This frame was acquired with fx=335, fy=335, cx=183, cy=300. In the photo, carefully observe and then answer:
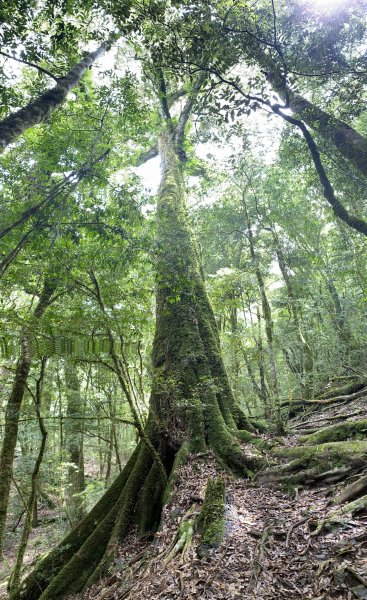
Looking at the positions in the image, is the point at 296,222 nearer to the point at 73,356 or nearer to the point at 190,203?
the point at 190,203

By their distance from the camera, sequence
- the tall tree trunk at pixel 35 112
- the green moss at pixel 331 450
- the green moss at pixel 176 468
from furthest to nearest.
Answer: the green moss at pixel 176 468 → the green moss at pixel 331 450 → the tall tree trunk at pixel 35 112

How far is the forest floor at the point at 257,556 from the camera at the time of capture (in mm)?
2596

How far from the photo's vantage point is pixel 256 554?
3105 mm

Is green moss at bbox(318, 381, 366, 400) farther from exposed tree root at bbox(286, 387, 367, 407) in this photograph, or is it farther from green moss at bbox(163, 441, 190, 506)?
green moss at bbox(163, 441, 190, 506)

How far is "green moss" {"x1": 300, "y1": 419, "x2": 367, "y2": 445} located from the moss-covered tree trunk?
1264 millimetres

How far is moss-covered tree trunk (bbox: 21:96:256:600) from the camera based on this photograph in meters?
4.96

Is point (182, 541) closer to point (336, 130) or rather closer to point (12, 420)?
point (12, 420)

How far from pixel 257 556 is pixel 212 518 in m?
0.87

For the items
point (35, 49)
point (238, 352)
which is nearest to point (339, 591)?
point (35, 49)

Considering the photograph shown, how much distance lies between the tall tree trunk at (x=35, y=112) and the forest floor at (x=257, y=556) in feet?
15.8

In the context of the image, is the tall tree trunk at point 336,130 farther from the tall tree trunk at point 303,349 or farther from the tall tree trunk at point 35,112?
the tall tree trunk at point 303,349

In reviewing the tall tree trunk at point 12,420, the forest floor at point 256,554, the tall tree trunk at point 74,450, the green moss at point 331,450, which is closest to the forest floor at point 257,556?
the forest floor at point 256,554

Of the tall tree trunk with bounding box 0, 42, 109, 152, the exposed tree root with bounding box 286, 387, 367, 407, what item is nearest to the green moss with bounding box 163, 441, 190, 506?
the exposed tree root with bounding box 286, 387, 367, 407

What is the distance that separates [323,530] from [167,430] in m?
3.19
